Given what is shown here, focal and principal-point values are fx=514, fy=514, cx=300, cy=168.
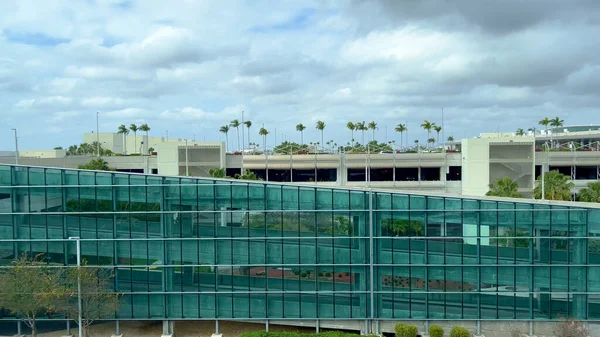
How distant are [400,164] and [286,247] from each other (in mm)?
57585

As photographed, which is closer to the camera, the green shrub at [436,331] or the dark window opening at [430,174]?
the green shrub at [436,331]

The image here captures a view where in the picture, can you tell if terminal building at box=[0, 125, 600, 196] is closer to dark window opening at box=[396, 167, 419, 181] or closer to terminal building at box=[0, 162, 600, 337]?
dark window opening at box=[396, 167, 419, 181]

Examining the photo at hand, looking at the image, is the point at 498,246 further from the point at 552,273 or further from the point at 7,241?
the point at 7,241

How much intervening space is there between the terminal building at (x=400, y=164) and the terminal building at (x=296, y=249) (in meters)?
39.3

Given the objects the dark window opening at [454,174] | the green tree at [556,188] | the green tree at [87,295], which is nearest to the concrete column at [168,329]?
the green tree at [87,295]

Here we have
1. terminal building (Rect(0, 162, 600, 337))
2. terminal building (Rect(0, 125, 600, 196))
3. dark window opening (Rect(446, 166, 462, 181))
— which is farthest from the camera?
dark window opening (Rect(446, 166, 462, 181))

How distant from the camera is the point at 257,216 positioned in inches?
1233

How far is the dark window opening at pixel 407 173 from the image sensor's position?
91938 mm

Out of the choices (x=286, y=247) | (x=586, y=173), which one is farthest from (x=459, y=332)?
(x=586, y=173)

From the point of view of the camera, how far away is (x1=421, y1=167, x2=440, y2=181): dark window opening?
3556 inches

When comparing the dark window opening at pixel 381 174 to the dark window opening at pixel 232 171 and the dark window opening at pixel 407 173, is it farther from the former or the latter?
the dark window opening at pixel 232 171

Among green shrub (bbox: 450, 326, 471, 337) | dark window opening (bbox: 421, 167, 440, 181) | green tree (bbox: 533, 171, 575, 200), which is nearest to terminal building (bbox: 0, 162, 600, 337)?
green shrub (bbox: 450, 326, 471, 337)

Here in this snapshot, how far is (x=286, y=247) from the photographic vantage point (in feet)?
103

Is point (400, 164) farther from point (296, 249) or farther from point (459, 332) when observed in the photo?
point (459, 332)
